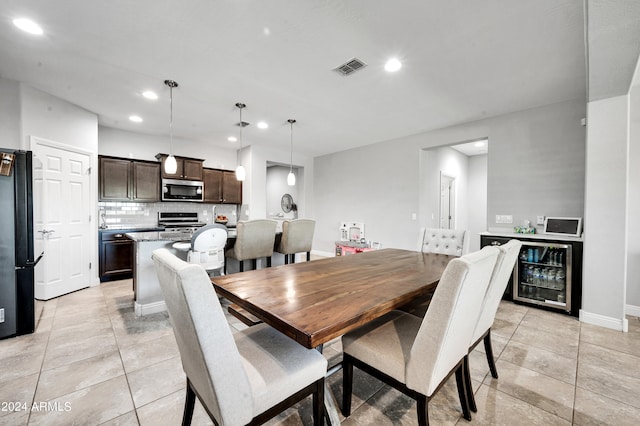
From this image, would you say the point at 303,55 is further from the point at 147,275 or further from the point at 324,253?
the point at 324,253

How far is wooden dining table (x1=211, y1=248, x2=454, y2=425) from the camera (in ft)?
3.46

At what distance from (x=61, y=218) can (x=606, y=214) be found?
257 inches

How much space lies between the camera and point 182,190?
5.17 meters

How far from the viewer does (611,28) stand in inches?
68.2

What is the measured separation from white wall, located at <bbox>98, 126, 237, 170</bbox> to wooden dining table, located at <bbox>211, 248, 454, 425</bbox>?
4590 mm

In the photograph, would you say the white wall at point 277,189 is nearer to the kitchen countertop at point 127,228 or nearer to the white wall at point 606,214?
the kitchen countertop at point 127,228

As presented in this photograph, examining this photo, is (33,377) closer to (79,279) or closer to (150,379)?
(150,379)

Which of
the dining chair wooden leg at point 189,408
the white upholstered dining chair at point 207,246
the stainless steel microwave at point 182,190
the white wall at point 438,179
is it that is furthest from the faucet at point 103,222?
the white wall at point 438,179

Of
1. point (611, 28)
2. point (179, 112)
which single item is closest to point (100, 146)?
point (179, 112)

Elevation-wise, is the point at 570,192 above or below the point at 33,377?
above

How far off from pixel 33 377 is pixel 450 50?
417 cm

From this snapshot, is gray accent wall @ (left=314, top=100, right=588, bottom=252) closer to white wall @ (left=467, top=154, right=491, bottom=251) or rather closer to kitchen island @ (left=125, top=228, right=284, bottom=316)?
white wall @ (left=467, top=154, right=491, bottom=251)

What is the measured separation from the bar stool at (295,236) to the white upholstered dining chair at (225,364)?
2.32m

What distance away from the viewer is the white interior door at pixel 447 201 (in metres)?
5.62
